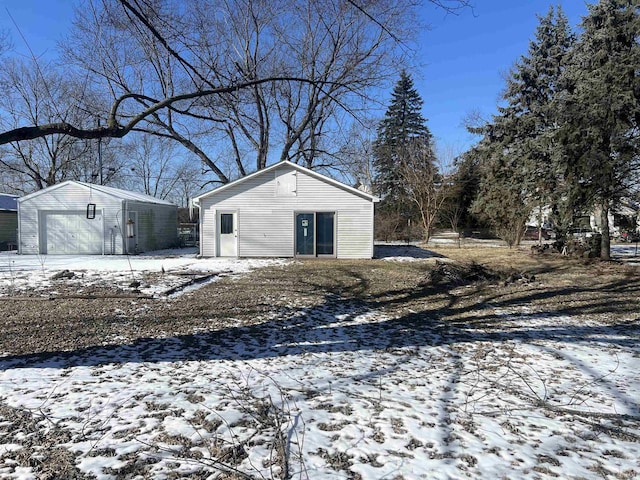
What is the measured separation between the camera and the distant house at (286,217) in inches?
648

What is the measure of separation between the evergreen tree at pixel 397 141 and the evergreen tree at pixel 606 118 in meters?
17.5

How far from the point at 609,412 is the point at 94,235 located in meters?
19.5

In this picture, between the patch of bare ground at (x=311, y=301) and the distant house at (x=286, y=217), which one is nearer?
the patch of bare ground at (x=311, y=301)

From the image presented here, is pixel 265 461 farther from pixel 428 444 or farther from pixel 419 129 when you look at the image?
pixel 419 129

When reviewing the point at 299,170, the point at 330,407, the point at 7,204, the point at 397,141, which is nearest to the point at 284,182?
the point at 299,170

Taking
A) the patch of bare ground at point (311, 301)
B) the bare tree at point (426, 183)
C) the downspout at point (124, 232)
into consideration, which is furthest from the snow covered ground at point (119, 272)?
the bare tree at point (426, 183)

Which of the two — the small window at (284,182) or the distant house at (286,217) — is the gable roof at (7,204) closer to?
the distant house at (286,217)

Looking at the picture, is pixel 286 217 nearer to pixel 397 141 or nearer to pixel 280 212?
pixel 280 212

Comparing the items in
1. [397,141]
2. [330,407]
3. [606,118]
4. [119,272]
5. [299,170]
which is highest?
[397,141]

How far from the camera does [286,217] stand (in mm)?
16562

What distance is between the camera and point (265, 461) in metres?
2.57

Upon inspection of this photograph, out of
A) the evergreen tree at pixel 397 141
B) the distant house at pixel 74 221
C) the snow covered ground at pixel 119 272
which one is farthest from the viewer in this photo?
the evergreen tree at pixel 397 141

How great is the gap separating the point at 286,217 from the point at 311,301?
8870 mm

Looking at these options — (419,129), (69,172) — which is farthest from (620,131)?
(69,172)
